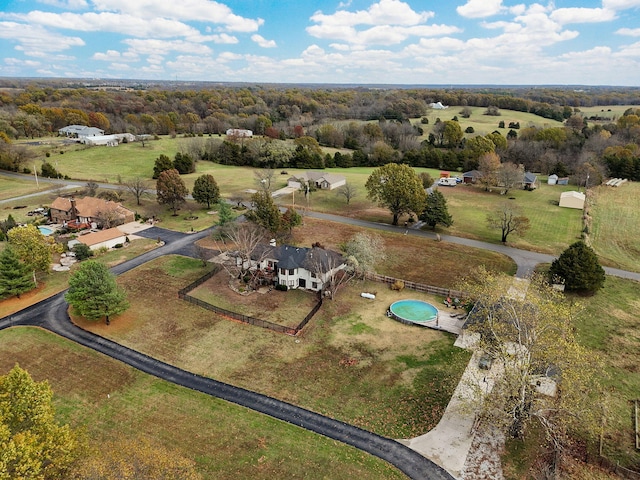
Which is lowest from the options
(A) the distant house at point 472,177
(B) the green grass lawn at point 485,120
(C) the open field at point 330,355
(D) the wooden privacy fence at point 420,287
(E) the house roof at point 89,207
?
(C) the open field at point 330,355

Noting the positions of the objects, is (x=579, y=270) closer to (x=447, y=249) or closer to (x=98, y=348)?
(x=447, y=249)

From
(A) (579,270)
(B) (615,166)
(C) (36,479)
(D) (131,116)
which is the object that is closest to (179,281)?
(C) (36,479)

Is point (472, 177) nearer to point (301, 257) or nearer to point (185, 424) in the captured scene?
point (301, 257)

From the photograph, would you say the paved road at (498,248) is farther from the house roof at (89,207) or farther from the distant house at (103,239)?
the house roof at (89,207)

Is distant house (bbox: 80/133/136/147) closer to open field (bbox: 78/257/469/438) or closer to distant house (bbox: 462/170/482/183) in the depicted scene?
open field (bbox: 78/257/469/438)

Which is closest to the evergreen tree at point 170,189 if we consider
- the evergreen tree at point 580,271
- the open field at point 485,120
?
the evergreen tree at point 580,271

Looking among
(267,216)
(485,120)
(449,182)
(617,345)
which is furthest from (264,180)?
(485,120)
